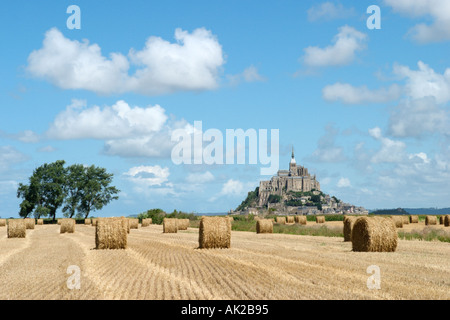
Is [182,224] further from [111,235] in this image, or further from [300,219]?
[111,235]

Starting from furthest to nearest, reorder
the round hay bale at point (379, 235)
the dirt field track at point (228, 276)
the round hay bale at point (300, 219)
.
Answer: the round hay bale at point (300, 219), the round hay bale at point (379, 235), the dirt field track at point (228, 276)

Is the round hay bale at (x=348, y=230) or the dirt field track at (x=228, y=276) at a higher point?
the round hay bale at (x=348, y=230)

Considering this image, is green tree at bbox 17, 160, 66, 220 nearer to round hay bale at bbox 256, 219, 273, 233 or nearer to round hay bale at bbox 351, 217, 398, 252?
round hay bale at bbox 256, 219, 273, 233

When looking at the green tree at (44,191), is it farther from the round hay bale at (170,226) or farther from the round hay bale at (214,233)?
the round hay bale at (214,233)

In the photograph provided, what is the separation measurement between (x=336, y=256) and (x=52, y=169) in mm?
95318

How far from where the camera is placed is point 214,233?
74.7 ft

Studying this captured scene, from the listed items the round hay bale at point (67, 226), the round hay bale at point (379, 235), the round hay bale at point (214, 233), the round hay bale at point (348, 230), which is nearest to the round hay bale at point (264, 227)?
the round hay bale at point (348, 230)

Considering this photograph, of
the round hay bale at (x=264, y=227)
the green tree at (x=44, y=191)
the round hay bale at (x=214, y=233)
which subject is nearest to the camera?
the round hay bale at (x=214, y=233)

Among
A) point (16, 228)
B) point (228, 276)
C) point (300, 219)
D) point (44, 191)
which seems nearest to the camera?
point (228, 276)

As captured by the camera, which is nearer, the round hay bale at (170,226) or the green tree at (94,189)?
the round hay bale at (170,226)

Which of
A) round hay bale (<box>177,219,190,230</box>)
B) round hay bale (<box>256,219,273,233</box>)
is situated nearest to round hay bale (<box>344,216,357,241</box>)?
round hay bale (<box>256,219,273,233</box>)

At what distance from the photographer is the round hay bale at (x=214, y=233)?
74.5 ft

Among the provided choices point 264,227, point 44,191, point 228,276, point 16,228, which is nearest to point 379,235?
point 228,276
